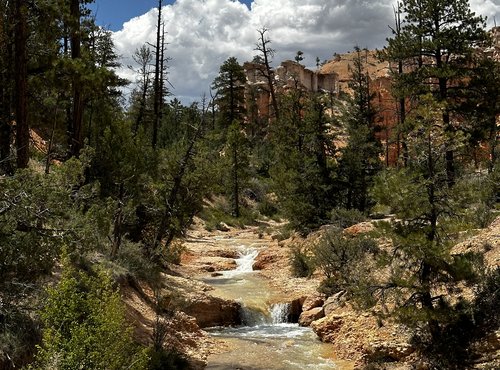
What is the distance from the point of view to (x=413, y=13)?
2184 cm

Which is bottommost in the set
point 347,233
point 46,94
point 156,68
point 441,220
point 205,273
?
point 205,273

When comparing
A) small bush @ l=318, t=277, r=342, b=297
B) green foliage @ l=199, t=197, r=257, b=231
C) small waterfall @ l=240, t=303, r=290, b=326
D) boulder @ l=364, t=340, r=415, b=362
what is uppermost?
green foliage @ l=199, t=197, r=257, b=231

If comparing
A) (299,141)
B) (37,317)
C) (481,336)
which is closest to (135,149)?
(37,317)

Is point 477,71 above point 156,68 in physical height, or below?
below

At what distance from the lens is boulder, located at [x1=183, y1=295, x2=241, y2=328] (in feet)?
49.6

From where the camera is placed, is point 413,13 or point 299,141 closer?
point 413,13

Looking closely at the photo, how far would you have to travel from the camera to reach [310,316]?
14859mm

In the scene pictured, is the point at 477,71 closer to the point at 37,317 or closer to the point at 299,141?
the point at 299,141

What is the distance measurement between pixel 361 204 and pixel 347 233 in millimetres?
6982

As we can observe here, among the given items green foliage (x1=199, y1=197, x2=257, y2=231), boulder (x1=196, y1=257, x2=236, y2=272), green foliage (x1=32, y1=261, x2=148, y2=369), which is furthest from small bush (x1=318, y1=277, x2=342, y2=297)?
green foliage (x1=199, y1=197, x2=257, y2=231)

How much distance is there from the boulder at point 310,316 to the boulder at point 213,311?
2021mm

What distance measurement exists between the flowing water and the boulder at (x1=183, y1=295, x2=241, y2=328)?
0.31 metres

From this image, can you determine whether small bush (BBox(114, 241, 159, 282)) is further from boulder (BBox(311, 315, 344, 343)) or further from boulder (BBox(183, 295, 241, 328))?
boulder (BBox(311, 315, 344, 343))

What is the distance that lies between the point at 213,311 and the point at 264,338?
233 cm
